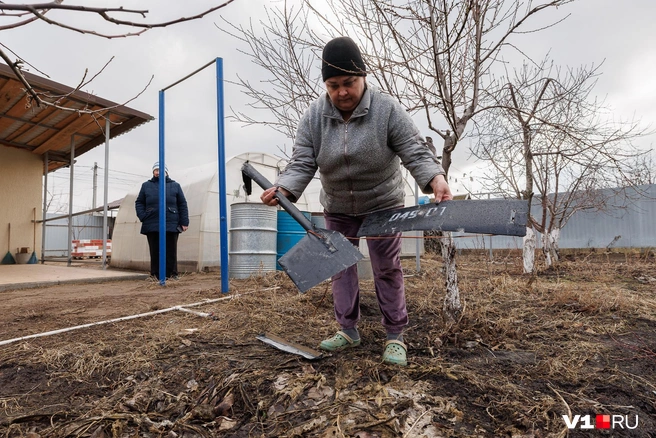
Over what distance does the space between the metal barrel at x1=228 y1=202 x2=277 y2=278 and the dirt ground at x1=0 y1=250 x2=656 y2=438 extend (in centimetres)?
263

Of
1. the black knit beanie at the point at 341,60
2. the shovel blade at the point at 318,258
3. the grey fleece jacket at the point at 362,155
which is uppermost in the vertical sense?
the black knit beanie at the point at 341,60

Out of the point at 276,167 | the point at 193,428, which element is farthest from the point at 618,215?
the point at 193,428

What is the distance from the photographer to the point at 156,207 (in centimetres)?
620

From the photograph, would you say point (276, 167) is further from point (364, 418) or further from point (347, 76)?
point (364, 418)

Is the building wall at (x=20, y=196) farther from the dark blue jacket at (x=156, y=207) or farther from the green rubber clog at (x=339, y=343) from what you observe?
the green rubber clog at (x=339, y=343)

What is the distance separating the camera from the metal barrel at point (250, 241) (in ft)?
20.1

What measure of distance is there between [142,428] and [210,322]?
159 centimetres

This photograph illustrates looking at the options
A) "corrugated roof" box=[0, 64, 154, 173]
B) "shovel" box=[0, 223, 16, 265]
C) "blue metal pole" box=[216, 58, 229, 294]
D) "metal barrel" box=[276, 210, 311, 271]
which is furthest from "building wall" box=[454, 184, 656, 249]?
"shovel" box=[0, 223, 16, 265]

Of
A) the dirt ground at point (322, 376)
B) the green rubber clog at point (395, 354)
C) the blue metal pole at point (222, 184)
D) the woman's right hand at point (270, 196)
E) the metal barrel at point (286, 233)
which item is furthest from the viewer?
Result: the metal barrel at point (286, 233)

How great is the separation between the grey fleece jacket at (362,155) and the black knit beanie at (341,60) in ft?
0.49

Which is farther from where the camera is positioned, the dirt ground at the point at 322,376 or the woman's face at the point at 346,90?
the woman's face at the point at 346,90

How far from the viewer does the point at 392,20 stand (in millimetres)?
2789

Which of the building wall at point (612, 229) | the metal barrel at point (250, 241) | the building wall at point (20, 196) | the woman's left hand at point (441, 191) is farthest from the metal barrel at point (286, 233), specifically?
the building wall at point (20, 196)

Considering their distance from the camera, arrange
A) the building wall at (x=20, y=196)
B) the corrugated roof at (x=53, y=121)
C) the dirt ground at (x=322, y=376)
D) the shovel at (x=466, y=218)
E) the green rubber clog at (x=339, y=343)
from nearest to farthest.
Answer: the dirt ground at (x=322, y=376)
the shovel at (x=466, y=218)
the green rubber clog at (x=339, y=343)
the corrugated roof at (x=53, y=121)
the building wall at (x=20, y=196)
